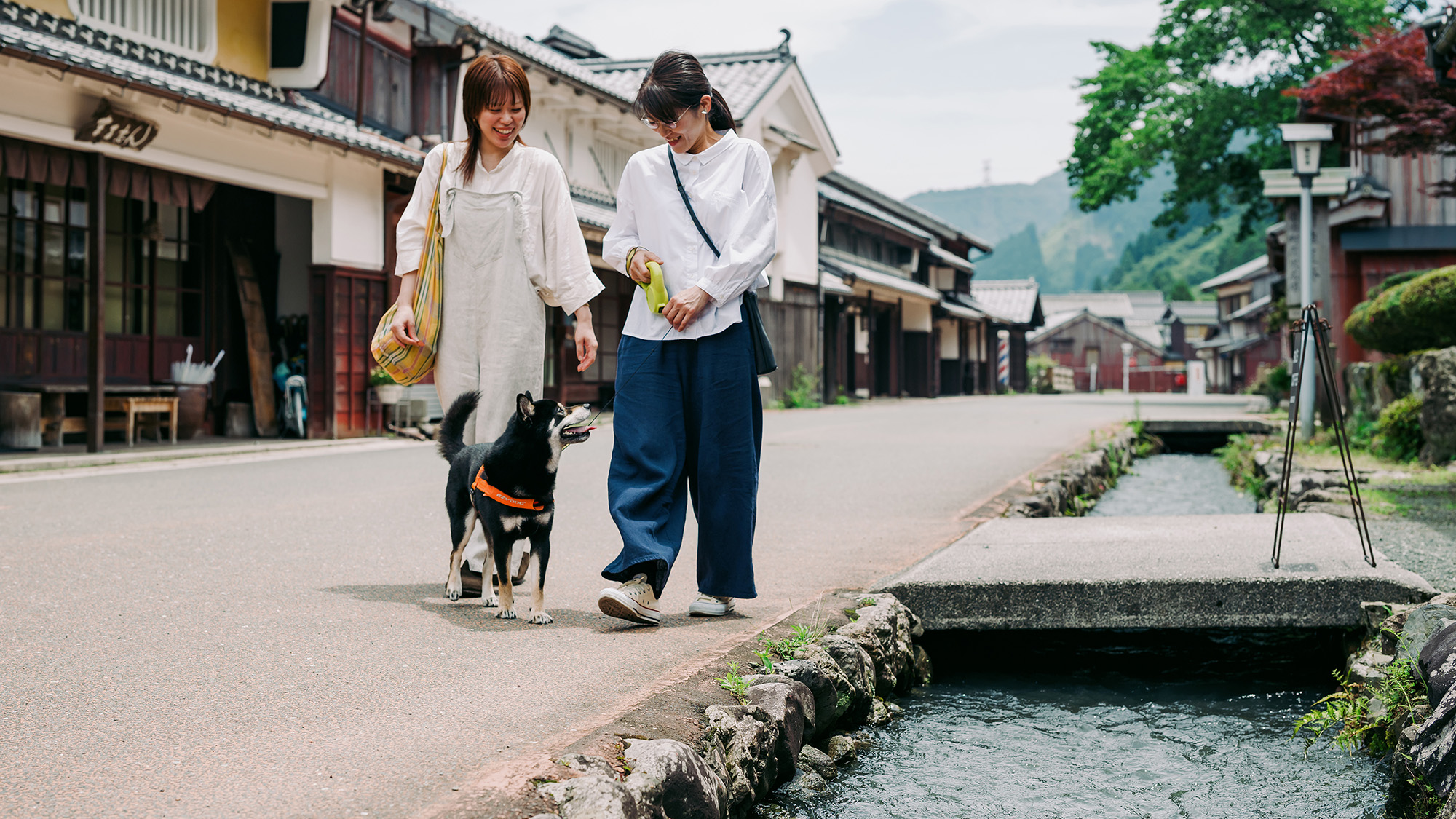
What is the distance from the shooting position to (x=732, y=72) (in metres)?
24.2

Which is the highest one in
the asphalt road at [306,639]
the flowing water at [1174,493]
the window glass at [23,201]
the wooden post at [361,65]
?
the wooden post at [361,65]

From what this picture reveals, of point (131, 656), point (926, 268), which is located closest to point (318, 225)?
point (131, 656)

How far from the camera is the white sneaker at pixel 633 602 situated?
3551mm

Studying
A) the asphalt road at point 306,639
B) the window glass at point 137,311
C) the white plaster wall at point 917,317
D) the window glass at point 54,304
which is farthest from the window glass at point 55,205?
the white plaster wall at point 917,317

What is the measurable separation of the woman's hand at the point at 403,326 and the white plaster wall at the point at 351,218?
31.7ft

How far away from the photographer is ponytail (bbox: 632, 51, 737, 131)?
11.9ft

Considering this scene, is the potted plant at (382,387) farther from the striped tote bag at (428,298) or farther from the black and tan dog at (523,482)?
the black and tan dog at (523,482)

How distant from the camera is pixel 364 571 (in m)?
4.83

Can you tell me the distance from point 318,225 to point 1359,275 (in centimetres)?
1531

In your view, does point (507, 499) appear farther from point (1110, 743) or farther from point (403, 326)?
point (1110, 743)

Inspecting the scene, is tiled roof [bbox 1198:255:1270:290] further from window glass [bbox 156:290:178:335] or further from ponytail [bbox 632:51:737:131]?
ponytail [bbox 632:51:737:131]

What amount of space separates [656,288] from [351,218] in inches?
423

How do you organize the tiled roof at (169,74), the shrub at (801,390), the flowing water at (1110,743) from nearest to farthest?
1. the flowing water at (1110,743)
2. the tiled roof at (169,74)
3. the shrub at (801,390)

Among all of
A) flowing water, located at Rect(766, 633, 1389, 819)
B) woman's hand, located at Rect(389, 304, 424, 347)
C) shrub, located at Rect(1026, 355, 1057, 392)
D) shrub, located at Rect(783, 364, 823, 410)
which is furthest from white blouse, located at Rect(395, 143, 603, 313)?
shrub, located at Rect(1026, 355, 1057, 392)
